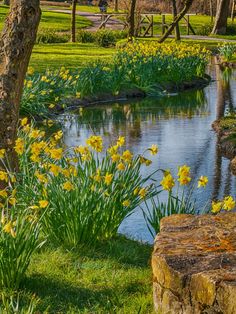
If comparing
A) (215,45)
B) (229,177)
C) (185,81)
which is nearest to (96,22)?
(215,45)

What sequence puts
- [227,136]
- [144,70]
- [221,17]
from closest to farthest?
[227,136]
[144,70]
[221,17]

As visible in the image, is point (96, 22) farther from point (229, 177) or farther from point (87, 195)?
point (87, 195)

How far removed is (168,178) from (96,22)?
52.5 meters

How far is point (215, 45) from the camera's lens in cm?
3912

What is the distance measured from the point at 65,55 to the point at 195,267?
84.7ft

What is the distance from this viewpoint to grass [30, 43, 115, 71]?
87.5ft

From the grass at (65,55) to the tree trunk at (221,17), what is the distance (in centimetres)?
1188

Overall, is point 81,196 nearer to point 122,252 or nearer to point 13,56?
point 122,252

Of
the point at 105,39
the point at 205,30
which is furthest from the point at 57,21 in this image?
the point at 105,39

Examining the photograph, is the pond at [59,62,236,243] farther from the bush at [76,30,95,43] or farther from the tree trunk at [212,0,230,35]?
the tree trunk at [212,0,230,35]

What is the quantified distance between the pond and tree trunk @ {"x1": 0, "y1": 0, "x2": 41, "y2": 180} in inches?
64.0

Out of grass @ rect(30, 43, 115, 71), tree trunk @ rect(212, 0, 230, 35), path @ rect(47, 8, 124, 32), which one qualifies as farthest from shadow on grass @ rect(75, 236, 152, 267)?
path @ rect(47, 8, 124, 32)

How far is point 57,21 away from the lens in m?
54.8

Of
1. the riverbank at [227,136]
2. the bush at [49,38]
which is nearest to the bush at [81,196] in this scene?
the riverbank at [227,136]
